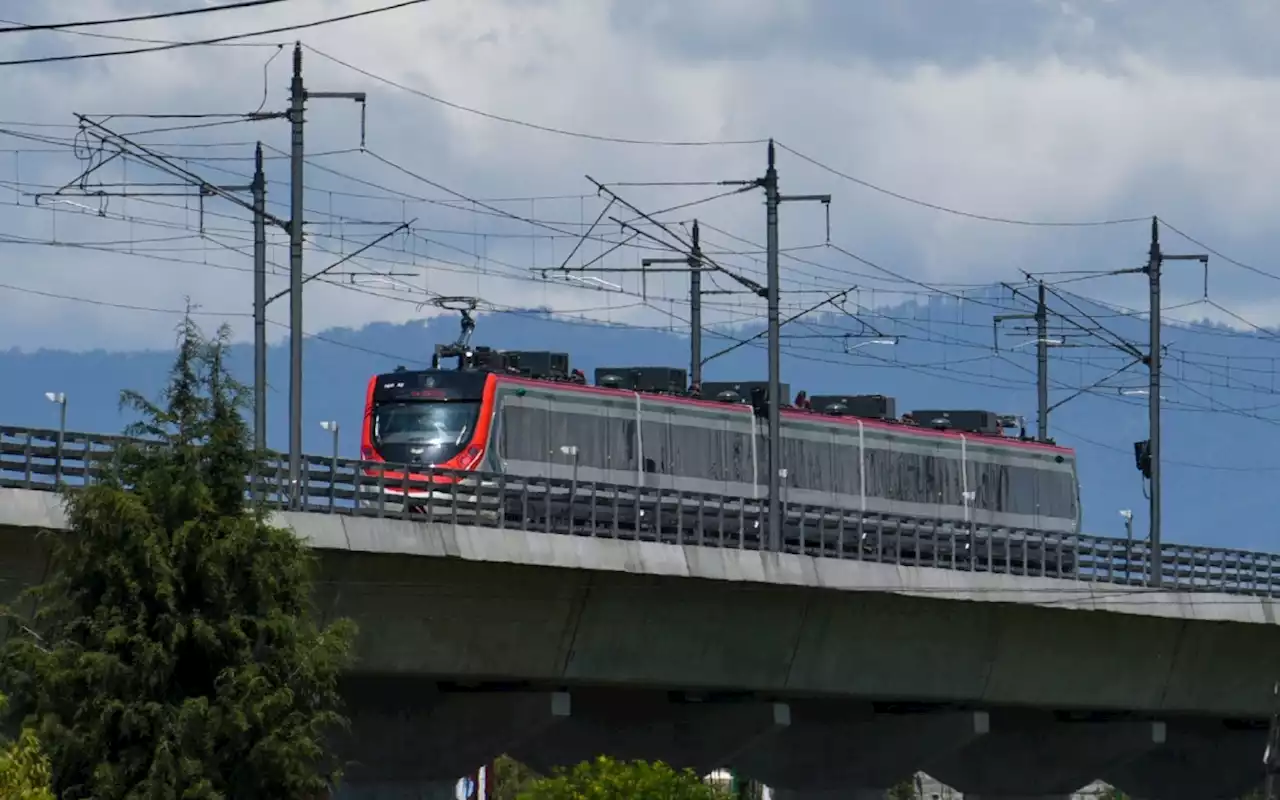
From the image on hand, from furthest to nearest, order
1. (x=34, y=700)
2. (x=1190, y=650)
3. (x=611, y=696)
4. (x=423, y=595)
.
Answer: (x=1190, y=650)
(x=611, y=696)
(x=423, y=595)
(x=34, y=700)

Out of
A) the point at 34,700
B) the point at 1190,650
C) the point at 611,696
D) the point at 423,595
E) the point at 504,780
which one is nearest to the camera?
the point at 34,700

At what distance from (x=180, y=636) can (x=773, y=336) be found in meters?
19.0

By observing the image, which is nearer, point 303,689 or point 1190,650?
point 303,689

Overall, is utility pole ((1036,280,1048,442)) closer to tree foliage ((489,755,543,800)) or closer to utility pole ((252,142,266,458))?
utility pole ((252,142,266,458))

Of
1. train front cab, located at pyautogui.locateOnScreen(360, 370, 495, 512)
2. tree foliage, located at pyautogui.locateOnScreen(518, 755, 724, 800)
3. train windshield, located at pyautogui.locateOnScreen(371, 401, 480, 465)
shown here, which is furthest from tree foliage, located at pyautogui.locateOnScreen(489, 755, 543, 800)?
tree foliage, located at pyautogui.locateOnScreen(518, 755, 724, 800)

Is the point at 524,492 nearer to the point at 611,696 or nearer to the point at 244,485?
the point at 611,696

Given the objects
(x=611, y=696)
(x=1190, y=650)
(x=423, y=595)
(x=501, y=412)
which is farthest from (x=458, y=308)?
(x=1190, y=650)

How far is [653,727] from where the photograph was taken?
50.3 meters

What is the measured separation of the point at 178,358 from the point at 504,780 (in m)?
77.5

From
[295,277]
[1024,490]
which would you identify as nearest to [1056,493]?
[1024,490]

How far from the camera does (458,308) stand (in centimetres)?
5097

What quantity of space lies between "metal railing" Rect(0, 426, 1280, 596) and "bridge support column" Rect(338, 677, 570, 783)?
3114mm

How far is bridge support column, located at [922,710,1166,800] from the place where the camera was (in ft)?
195

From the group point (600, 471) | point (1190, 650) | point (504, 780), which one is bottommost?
point (504, 780)
